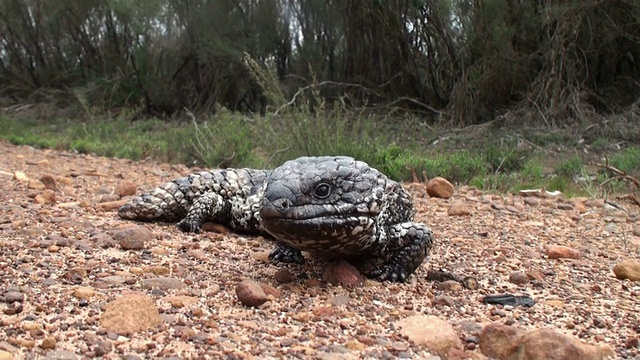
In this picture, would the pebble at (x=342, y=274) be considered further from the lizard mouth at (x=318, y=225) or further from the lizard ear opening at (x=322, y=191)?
the lizard ear opening at (x=322, y=191)

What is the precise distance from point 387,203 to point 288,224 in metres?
0.66

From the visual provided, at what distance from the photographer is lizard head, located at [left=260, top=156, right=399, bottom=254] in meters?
2.52

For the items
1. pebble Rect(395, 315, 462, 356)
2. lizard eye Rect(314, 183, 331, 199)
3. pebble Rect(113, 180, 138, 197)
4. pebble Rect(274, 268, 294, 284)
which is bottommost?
pebble Rect(395, 315, 462, 356)

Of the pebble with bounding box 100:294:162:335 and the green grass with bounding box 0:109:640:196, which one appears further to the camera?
the green grass with bounding box 0:109:640:196

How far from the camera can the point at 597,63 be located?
1146 centimetres

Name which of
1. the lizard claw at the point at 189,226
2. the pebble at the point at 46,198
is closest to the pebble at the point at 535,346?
the lizard claw at the point at 189,226

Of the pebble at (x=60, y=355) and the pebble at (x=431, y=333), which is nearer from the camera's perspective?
the pebble at (x=60, y=355)

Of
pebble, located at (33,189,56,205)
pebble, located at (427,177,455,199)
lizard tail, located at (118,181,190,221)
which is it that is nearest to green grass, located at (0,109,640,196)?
pebble, located at (427,177,455,199)

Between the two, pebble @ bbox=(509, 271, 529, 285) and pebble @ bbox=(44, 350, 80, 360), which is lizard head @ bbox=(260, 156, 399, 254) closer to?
pebble @ bbox=(509, 271, 529, 285)

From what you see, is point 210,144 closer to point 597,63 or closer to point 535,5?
point 535,5

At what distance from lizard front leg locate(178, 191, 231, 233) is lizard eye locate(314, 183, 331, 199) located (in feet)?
4.37

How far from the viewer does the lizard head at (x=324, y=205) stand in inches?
99.0

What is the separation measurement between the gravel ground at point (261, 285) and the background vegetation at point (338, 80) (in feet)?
9.51

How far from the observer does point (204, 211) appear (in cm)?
384
